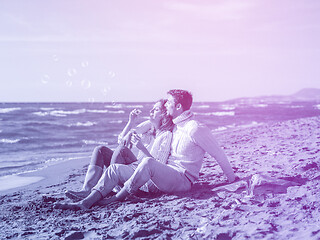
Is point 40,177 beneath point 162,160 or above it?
beneath

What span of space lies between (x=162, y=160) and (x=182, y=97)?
78cm

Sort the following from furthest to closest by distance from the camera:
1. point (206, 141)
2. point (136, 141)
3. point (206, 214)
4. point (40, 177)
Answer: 1. point (40, 177)
2. point (136, 141)
3. point (206, 141)
4. point (206, 214)

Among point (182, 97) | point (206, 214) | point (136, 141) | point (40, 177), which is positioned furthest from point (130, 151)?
point (40, 177)

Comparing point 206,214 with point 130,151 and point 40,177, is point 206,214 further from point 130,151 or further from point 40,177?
point 40,177

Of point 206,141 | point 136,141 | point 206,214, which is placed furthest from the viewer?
point 136,141

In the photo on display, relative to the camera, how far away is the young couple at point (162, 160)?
384cm

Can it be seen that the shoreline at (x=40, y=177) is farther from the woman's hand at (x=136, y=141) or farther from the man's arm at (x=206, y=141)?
the man's arm at (x=206, y=141)

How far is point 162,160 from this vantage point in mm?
4105

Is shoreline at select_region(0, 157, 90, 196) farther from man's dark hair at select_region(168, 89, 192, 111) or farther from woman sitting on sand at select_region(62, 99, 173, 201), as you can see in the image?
man's dark hair at select_region(168, 89, 192, 111)

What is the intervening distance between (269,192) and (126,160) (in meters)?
1.72

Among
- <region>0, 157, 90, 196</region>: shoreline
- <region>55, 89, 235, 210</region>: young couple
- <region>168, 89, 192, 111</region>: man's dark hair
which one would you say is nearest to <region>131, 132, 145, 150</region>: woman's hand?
<region>55, 89, 235, 210</region>: young couple

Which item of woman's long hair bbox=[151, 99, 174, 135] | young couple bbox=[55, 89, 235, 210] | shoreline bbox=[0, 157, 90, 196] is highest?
woman's long hair bbox=[151, 99, 174, 135]

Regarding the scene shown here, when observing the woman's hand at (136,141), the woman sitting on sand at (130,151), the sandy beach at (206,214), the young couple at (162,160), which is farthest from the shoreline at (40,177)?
the woman's hand at (136,141)

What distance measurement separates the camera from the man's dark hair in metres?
4.10
